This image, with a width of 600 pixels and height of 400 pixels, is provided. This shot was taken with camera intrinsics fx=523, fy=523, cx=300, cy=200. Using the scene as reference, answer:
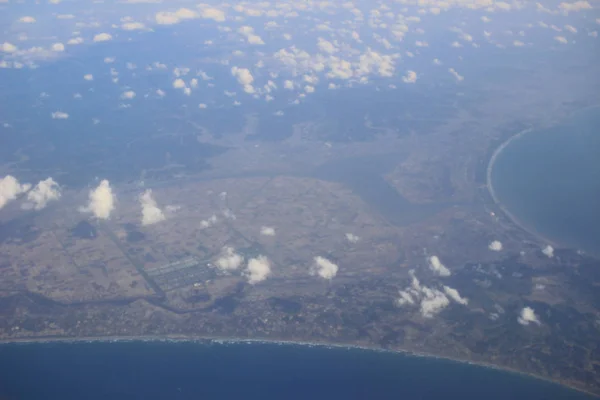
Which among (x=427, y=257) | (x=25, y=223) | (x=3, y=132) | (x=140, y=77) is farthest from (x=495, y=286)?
(x=140, y=77)

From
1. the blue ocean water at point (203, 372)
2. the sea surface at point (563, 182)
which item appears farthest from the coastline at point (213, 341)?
the sea surface at point (563, 182)

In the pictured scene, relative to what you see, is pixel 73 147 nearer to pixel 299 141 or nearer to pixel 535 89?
pixel 299 141

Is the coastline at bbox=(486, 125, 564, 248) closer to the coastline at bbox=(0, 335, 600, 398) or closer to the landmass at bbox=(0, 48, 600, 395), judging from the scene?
the landmass at bbox=(0, 48, 600, 395)

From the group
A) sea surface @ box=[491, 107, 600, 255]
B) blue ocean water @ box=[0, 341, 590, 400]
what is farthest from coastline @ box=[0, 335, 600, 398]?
sea surface @ box=[491, 107, 600, 255]

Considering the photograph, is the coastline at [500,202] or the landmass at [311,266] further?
the coastline at [500,202]

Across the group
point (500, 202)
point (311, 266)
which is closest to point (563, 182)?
point (500, 202)

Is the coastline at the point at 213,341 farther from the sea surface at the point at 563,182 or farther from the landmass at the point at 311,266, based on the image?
the sea surface at the point at 563,182

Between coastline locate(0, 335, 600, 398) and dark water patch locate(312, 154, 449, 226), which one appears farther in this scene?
dark water patch locate(312, 154, 449, 226)

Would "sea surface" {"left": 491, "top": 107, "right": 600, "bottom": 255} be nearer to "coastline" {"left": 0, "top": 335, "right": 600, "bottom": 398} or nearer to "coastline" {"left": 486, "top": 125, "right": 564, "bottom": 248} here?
"coastline" {"left": 486, "top": 125, "right": 564, "bottom": 248}

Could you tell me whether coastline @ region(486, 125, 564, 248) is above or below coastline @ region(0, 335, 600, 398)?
below

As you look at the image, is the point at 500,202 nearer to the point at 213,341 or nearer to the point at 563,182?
the point at 563,182

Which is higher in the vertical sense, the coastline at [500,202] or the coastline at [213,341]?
the coastline at [213,341]
